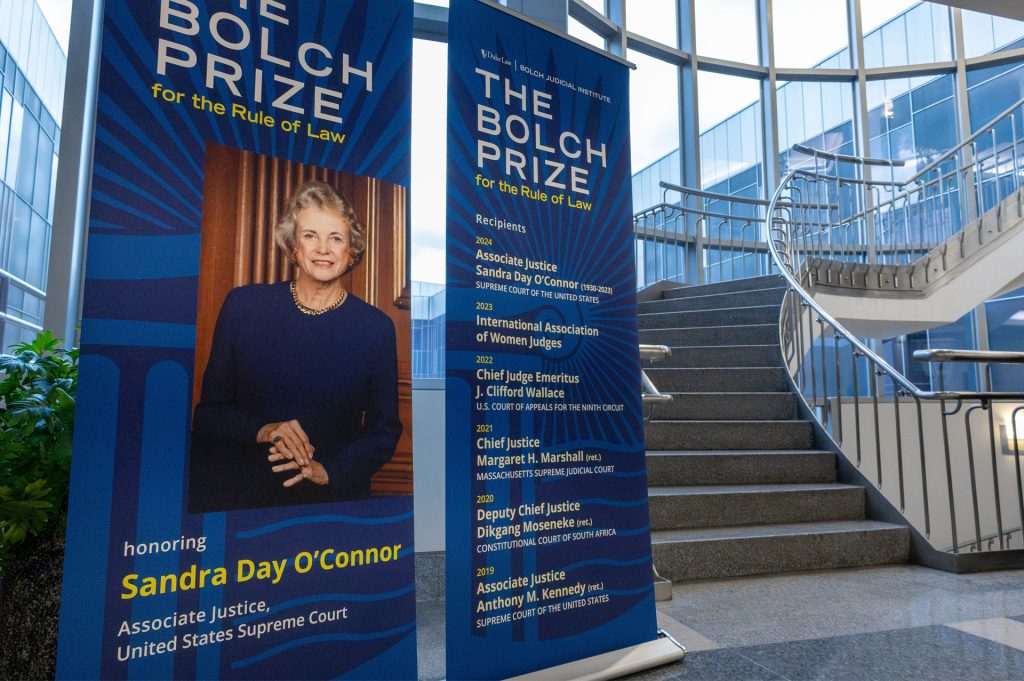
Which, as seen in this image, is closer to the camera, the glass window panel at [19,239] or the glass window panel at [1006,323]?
the glass window panel at [19,239]

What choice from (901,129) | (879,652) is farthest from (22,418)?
(901,129)

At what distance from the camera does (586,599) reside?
2078mm

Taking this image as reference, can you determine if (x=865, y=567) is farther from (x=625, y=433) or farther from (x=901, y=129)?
(x=901, y=129)

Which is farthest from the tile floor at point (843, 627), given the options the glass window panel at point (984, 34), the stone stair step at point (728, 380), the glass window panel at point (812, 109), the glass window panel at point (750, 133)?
the glass window panel at point (984, 34)

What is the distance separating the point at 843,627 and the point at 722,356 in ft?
8.37

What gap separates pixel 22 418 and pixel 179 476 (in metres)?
0.53

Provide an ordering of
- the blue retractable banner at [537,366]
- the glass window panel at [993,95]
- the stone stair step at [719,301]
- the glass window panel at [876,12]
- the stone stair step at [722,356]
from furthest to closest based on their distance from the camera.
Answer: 1. the glass window panel at [876,12]
2. the glass window panel at [993,95]
3. the stone stair step at [719,301]
4. the stone stair step at [722,356]
5. the blue retractable banner at [537,366]

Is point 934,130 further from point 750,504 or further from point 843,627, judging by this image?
point 843,627

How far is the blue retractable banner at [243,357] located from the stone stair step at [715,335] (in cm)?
337

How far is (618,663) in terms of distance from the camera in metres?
2.04

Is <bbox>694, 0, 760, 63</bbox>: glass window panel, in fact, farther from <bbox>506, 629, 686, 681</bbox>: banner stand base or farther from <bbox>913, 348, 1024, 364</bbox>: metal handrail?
<bbox>506, 629, 686, 681</bbox>: banner stand base

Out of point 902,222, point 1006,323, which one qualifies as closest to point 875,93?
point 902,222

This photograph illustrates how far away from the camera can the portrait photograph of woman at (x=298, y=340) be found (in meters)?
1.58

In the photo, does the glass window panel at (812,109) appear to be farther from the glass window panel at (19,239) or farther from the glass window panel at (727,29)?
the glass window panel at (19,239)
